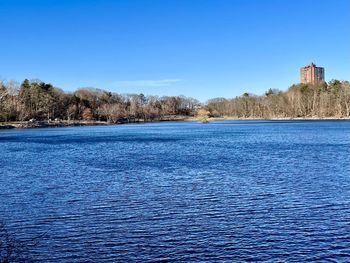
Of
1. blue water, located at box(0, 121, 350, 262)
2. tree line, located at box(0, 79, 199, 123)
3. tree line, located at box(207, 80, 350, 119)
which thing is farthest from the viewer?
tree line, located at box(207, 80, 350, 119)

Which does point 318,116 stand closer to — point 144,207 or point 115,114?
point 115,114

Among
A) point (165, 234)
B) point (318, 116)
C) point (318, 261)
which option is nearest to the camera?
point (318, 261)

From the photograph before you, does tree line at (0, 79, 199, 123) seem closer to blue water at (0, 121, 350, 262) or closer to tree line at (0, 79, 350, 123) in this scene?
tree line at (0, 79, 350, 123)

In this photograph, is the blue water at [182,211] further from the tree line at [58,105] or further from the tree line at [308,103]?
the tree line at [308,103]

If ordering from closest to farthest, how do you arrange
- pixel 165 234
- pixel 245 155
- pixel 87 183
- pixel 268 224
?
pixel 165 234, pixel 268 224, pixel 87 183, pixel 245 155

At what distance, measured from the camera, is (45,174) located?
28.9 m

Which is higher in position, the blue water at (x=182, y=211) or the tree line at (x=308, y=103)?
the tree line at (x=308, y=103)

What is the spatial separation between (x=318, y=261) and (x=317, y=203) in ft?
24.0

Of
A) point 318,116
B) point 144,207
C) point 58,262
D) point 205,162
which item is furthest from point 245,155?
point 318,116

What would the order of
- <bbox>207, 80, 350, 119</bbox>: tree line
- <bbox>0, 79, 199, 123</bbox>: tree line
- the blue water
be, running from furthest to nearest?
<bbox>207, 80, 350, 119</bbox>: tree line → <bbox>0, 79, 199, 123</bbox>: tree line → the blue water

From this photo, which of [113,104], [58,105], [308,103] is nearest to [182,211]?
[58,105]

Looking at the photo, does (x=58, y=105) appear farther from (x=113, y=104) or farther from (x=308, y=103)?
(x=308, y=103)

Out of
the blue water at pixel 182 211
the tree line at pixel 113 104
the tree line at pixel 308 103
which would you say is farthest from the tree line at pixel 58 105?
the blue water at pixel 182 211

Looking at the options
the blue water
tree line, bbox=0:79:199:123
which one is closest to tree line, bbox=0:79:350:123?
tree line, bbox=0:79:199:123
